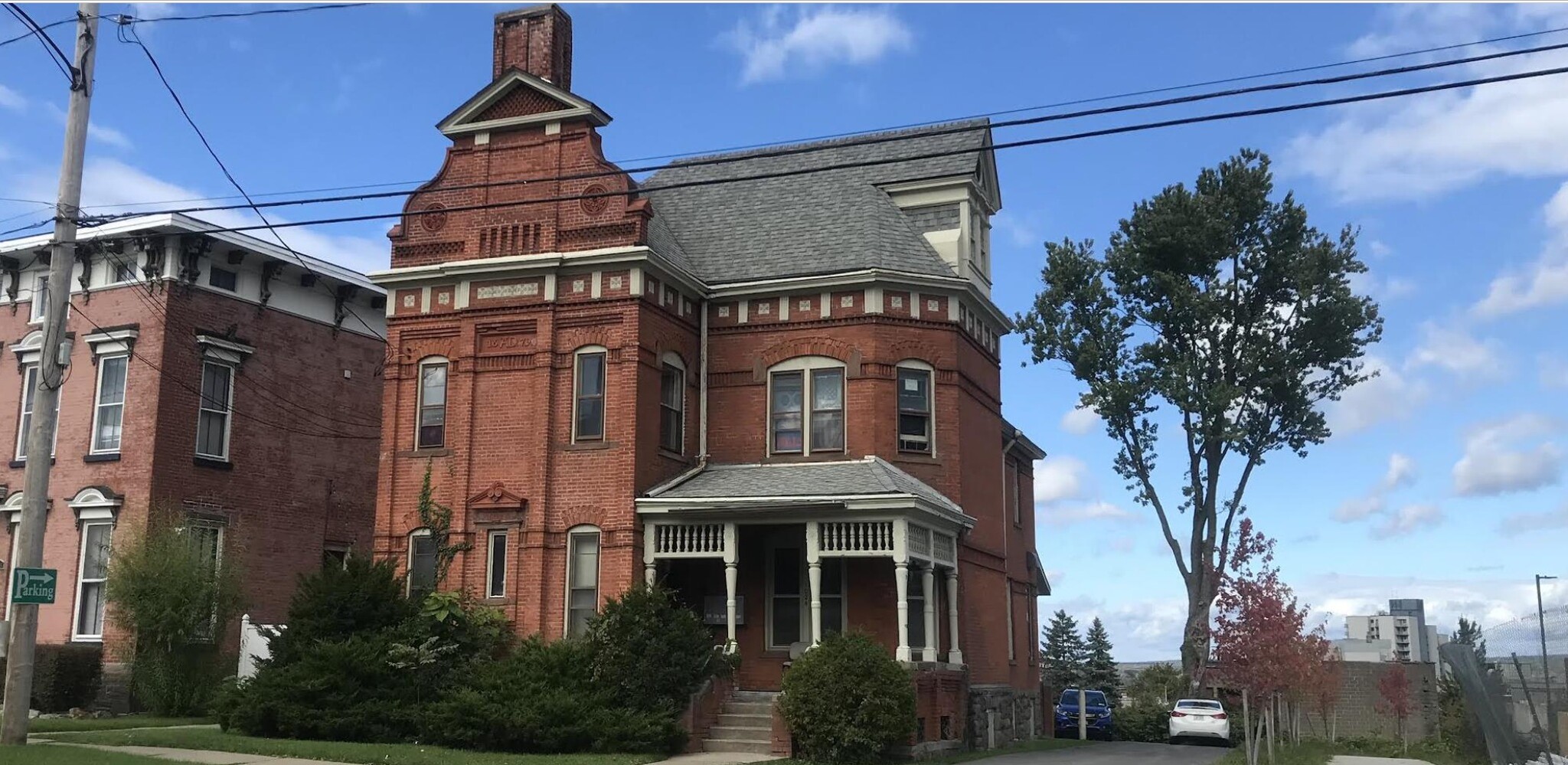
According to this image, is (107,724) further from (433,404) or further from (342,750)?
(433,404)

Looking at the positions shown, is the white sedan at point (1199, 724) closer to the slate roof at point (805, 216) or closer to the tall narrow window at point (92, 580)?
the slate roof at point (805, 216)

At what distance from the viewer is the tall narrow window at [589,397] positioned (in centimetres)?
2416

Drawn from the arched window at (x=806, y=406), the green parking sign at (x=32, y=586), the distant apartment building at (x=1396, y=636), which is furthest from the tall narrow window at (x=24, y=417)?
the distant apartment building at (x=1396, y=636)

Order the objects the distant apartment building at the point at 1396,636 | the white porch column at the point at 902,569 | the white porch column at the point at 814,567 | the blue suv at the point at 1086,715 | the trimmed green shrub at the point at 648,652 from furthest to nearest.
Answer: the distant apartment building at the point at 1396,636 → the blue suv at the point at 1086,715 → the white porch column at the point at 814,567 → the white porch column at the point at 902,569 → the trimmed green shrub at the point at 648,652

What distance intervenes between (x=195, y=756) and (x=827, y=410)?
12446 mm

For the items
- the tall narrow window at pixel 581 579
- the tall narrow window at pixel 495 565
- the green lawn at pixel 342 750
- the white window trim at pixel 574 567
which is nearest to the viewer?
the green lawn at pixel 342 750

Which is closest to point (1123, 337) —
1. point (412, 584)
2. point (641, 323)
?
point (641, 323)

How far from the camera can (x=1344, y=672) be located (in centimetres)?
4450

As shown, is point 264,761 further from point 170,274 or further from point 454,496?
point 170,274

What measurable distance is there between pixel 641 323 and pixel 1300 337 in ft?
70.2

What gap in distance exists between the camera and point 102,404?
29.3 meters

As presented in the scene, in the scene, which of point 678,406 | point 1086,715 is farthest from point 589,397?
point 1086,715

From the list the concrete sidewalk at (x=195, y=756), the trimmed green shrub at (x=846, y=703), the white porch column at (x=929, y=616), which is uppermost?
the white porch column at (x=929, y=616)

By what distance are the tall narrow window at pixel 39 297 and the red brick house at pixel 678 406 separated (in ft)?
35.4
